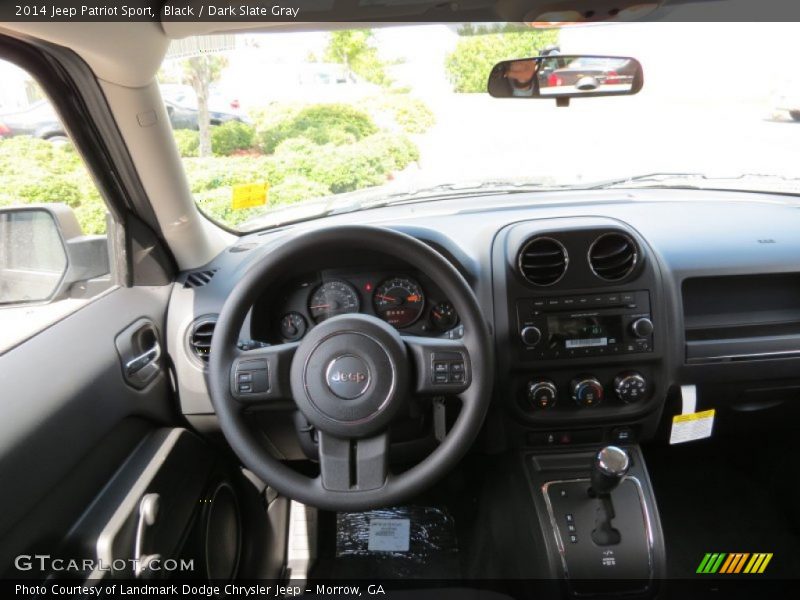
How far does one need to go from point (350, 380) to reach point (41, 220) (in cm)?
123

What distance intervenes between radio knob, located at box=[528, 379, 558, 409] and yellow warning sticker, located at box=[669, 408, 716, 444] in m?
0.56

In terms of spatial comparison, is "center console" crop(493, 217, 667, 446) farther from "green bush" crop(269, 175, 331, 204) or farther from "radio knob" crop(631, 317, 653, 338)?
"green bush" crop(269, 175, 331, 204)

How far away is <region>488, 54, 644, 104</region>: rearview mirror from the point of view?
2.10 metres

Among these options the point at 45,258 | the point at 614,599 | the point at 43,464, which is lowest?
the point at 614,599

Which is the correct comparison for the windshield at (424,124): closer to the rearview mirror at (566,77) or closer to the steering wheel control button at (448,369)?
the rearview mirror at (566,77)

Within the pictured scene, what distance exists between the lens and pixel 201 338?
7.24ft

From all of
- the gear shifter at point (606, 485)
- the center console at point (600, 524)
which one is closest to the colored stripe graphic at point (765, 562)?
the center console at point (600, 524)

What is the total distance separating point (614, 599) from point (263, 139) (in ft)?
7.42

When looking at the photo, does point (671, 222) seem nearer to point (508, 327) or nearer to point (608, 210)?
point (608, 210)

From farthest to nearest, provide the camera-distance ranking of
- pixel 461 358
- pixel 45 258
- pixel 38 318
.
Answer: pixel 45 258 → pixel 38 318 → pixel 461 358

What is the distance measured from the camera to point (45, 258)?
6.84 ft

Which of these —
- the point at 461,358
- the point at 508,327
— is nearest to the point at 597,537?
the point at 508,327

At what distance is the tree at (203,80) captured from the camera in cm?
231

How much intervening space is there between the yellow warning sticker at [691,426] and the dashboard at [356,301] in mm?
1137
